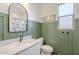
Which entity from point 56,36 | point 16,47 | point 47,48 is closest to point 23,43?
point 16,47

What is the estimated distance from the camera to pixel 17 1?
117cm

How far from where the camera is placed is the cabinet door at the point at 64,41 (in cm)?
126

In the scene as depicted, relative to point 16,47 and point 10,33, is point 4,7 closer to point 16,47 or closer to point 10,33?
point 10,33

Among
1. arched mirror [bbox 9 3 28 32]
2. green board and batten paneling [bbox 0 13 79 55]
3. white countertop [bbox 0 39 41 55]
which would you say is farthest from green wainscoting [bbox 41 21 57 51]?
arched mirror [bbox 9 3 28 32]

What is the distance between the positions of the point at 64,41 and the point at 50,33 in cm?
21

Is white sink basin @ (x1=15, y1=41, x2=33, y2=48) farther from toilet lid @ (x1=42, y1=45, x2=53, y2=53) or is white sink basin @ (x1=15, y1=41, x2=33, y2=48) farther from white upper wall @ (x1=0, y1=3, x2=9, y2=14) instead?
white upper wall @ (x1=0, y1=3, x2=9, y2=14)

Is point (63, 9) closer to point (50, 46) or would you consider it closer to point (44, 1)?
point (44, 1)

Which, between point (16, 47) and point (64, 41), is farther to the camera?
point (64, 41)

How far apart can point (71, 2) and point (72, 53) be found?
633 millimetres

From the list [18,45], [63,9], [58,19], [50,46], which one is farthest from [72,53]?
[18,45]

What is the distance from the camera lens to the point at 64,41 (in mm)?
1285

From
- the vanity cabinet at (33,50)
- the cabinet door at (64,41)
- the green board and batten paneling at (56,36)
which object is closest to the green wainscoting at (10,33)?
the green board and batten paneling at (56,36)

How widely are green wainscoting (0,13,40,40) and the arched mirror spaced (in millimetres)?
49

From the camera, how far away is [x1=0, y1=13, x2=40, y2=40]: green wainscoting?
1.07 m
